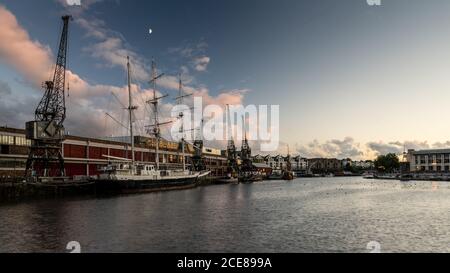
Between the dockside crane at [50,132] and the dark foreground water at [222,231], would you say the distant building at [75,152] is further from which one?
the dark foreground water at [222,231]

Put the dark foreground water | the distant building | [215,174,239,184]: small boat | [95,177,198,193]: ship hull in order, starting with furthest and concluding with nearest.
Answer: [215,174,239,184]: small boat, [95,177,198,193]: ship hull, the distant building, the dark foreground water

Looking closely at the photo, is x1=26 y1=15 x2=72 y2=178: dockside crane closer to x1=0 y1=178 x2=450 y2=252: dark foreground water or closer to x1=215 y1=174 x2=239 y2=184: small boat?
x1=0 y1=178 x2=450 y2=252: dark foreground water

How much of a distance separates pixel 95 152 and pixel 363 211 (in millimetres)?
86123

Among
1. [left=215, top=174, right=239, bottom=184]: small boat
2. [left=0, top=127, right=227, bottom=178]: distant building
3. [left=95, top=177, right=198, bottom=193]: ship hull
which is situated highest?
[left=0, top=127, right=227, bottom=178]: distant building

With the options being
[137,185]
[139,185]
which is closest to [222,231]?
[137,185]

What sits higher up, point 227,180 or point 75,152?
point 75,152

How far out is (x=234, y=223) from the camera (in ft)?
134

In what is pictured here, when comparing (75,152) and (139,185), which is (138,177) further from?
(75,152)

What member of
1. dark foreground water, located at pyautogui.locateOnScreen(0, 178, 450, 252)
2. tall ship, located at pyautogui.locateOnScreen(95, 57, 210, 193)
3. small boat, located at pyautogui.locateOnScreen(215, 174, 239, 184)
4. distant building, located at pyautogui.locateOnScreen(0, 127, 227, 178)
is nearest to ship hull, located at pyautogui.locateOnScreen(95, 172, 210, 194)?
tall ship, located at pyautogui.locateOnScreen(95, 57, 210, 193)

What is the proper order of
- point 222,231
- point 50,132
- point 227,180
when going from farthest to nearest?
point 227,180 < point 50,132 < point 222,231

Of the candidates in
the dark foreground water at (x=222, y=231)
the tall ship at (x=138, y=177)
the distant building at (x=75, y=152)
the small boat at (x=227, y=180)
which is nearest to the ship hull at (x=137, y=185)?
the tall ship at (x=138, y=177)

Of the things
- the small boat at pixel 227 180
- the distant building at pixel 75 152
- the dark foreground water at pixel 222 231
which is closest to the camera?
the dark foreground water at pixel 222 231

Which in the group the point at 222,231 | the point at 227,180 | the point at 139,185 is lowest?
the point at 227,180
